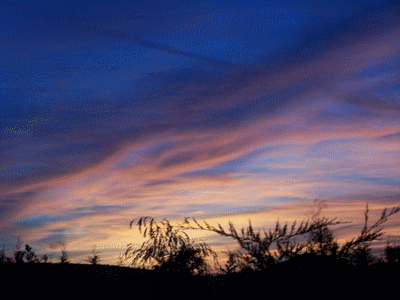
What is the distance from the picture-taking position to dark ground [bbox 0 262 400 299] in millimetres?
8516

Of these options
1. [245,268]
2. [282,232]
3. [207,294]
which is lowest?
[207,294]

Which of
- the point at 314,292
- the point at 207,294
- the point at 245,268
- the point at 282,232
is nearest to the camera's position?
the point at 314,292

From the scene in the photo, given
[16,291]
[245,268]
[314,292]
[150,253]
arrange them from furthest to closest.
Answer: [150,253] → [16,291] → [245,268] → [314,292]

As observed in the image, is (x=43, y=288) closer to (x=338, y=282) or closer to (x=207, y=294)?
(x=207, y=294)

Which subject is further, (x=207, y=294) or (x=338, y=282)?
(x=207, y=294)

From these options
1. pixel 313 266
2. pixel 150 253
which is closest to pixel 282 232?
pixel 313 266

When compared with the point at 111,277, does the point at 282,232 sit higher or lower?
higher

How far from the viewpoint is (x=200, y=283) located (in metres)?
13.7

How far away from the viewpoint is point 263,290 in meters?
8.83

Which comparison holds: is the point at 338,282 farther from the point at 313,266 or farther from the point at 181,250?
the point at 181,250

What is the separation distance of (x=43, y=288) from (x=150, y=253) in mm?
4906

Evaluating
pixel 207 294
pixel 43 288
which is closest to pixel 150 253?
pixel 207 294

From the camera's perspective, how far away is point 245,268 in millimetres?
9602

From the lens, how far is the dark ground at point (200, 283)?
335 inches
